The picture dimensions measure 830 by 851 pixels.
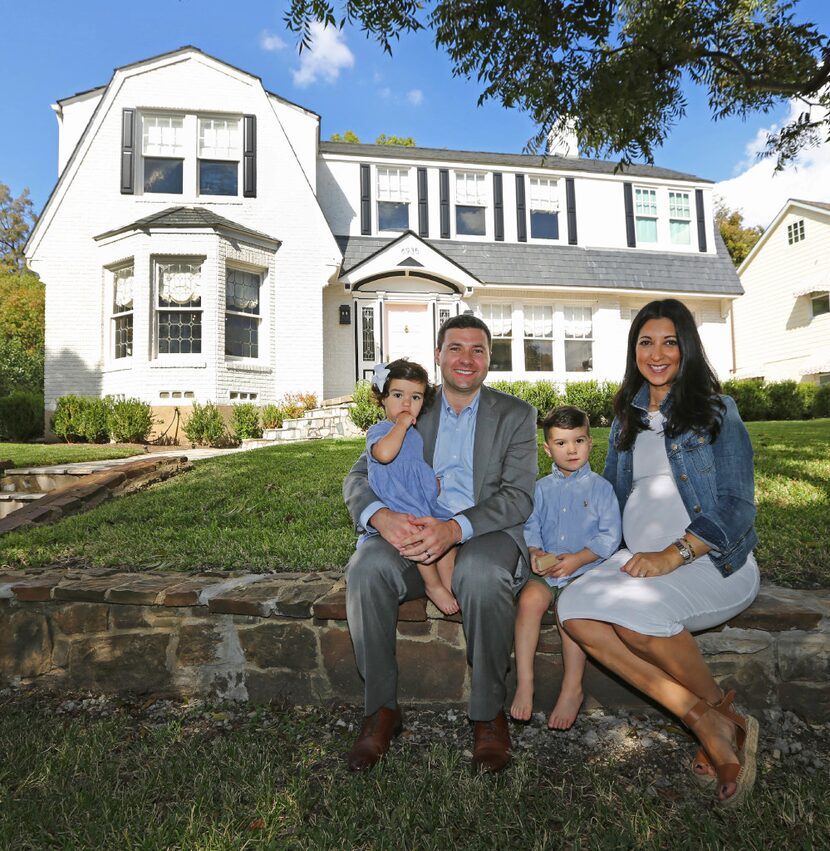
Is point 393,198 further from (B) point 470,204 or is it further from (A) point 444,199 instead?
(B) point 470,204

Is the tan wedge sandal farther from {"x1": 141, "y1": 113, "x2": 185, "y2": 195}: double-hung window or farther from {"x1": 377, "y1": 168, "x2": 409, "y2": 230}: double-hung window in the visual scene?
{"x1": 377, "y1": 168, "x2": 409, "y2": 230}: double-hung window

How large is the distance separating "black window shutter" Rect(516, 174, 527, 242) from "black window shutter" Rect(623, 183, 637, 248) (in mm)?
2950

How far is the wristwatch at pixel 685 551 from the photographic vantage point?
2.31 metres

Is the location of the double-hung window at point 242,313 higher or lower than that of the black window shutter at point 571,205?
lower

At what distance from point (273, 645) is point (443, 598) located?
844mm

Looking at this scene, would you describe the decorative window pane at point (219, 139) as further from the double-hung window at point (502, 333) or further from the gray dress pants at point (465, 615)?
the gray dress pants at point (465, 615)

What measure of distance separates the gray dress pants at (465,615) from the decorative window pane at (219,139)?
1295 centimetres

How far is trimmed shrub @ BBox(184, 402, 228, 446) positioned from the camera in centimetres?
1115

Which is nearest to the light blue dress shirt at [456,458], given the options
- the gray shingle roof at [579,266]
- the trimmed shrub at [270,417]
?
the trimmed shrub at [270,417]

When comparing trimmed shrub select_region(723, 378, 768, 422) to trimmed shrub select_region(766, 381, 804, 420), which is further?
trimmed shrub select_region(766, 381, 804, 420)

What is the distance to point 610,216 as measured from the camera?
16562 mm

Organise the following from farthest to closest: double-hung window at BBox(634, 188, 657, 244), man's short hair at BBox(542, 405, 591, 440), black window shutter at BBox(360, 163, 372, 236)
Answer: double-hung window at BBox(634, 188, 657, 244) → black window shutter at BBox(360, 163, 372, 236) → man's short hair at BBox(542, 405, 591, 440)

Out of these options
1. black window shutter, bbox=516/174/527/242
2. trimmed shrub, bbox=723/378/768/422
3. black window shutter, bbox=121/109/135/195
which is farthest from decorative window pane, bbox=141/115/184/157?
trimmed shrub, bbox=723/378/768/422

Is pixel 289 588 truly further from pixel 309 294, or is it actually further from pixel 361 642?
pixel 309 294
